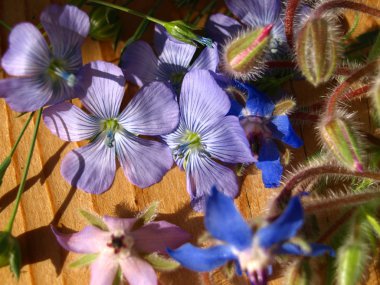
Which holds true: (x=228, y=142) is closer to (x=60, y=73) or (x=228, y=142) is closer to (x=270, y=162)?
(x=270, y=162)

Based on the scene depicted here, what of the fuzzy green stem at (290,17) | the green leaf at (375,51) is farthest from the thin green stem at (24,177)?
the green leaf at (375,51)

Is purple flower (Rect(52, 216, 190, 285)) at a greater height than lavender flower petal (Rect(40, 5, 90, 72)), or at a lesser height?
lesser

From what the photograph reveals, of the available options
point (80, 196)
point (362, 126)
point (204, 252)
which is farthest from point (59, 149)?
point (362, 126)

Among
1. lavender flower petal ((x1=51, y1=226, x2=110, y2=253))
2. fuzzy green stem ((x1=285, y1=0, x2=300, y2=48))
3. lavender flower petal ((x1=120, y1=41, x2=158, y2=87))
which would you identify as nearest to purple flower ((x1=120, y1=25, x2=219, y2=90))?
lavender flower petal ((x1=120, y1=41, x2=158, y2=87))

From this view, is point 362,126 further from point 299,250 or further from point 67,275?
point 67,275

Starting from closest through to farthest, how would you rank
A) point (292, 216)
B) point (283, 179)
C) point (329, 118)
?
1. point (292, 216)
2. point (329, 118)
3. point (283, 179)

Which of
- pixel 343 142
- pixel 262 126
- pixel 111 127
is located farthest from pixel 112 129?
pixel 343 142

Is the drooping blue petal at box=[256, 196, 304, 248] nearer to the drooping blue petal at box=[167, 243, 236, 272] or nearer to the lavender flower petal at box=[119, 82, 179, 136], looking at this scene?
the drooping blue petal at box=[167, 243, 236, 272]
